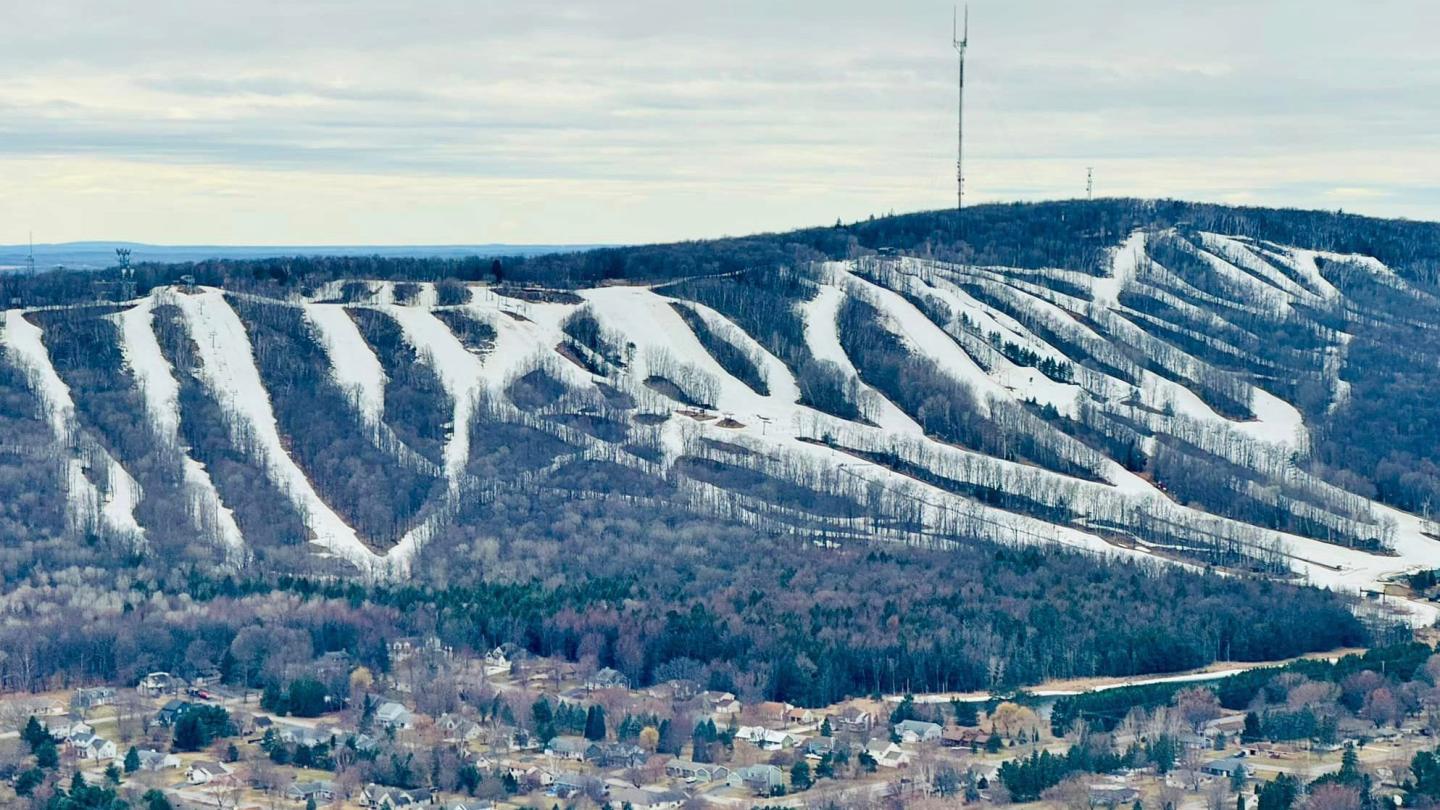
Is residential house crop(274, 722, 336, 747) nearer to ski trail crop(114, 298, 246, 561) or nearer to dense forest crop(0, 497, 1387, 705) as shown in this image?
dense forest crop(0, 497, 1387, 705)

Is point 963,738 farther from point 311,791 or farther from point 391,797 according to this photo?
point 311,791

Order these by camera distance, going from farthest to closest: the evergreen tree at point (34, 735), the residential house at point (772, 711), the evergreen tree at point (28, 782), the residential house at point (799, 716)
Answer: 1. the residential house at point (799, 716)
2. the residential house at point (772, 711)
3. the evergreen tree at point (34, 735)
4. the evergreen tree at point (28, 782)

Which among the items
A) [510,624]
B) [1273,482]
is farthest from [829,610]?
[1273,482]

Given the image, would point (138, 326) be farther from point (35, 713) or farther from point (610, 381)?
point (35, 713)

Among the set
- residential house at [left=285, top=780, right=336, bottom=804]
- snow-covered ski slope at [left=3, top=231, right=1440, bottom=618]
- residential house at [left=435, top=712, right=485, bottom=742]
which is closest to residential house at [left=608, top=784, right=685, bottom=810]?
residential house at [left=435, top=712, right=485, bottom=742]

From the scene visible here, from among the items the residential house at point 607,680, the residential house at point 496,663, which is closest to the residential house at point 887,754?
the residential house at point 607,680

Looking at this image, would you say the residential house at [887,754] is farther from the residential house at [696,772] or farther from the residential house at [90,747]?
the residential house at [90,747]

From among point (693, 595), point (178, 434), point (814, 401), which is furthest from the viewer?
point (814, 401)

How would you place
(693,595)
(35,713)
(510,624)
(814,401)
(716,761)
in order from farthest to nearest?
(814,401) < (693,595) < (510,624) < (35,713) < (716,761)
